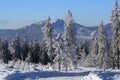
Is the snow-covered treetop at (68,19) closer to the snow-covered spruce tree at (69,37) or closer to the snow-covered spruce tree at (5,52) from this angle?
the snow-covered spruce tree at (69,37)

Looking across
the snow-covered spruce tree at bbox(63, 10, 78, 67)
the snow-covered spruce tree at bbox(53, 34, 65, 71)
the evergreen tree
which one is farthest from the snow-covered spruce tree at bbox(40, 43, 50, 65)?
the snow-covered spruce tree at bbox(53, 34, 65, 71)

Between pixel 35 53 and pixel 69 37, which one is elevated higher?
pixel 69 37

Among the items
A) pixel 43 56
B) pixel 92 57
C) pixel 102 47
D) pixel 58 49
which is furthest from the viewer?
pixel 43 56

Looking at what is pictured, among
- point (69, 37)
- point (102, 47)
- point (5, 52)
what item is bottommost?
point (102, 47)

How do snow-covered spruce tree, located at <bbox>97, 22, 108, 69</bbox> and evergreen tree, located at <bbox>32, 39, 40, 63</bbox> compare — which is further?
evergreen tree, located at <bbox>32, 39, 40, 63</bbox>

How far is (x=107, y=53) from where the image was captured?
81000 millimetres

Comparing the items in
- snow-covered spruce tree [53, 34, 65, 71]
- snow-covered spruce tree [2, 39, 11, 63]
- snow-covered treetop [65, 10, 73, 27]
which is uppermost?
snow-covered treetop [65, 10, 73, 27]

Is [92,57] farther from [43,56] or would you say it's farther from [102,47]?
[102,47]

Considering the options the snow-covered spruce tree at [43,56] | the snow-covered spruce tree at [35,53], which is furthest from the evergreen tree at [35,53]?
the snow-covered spruce tree at [43,56]

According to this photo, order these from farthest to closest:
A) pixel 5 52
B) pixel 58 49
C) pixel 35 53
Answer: pixel 35 53
pixel 5 52
pixel 58 49

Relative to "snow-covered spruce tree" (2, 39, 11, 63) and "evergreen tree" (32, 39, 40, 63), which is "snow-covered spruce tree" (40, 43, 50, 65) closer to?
"evergreen tree" (32, 39, 40, 63)

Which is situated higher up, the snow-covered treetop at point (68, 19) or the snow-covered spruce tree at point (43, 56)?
the snow-covered treetop at point (68, 19)

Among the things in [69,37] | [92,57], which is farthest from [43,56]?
[69,37]

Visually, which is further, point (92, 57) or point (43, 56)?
point (43, 56)
